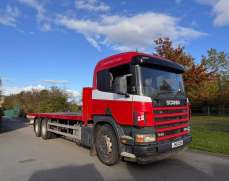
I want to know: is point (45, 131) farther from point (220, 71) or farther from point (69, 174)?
point (220, 71)

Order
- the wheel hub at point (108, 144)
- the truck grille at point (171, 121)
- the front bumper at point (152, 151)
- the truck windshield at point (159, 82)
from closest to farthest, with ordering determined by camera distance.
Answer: the front bumper at point (152, 151)
the truck grille at point (171, 121)
the truck windshield at point (159, 82)
the wheel hub at point (108, 144)

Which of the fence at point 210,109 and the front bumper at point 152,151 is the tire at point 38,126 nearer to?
the front bumper at point 152,151

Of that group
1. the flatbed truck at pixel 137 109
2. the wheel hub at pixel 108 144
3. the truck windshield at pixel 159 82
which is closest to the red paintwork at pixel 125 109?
the flatbed truck at pixel 137 109

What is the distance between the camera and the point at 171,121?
6352 millimetres

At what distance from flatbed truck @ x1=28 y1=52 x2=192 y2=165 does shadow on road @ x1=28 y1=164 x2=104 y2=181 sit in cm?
63

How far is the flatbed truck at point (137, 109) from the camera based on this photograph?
582cm

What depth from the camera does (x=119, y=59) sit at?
669 centimetres

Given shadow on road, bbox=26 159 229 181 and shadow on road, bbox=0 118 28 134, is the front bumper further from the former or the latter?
shadow on road, bbox=0 118 28 134

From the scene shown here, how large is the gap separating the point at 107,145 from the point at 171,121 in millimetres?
1850

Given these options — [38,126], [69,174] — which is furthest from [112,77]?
[38,126]

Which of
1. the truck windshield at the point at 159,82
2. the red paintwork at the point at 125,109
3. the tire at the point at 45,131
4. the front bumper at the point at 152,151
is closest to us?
the front bumper at the point at 152,151

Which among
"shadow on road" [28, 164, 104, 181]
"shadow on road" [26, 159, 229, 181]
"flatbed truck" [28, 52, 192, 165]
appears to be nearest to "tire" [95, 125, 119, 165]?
"flatbed truck" [28, 52, 192, 165]

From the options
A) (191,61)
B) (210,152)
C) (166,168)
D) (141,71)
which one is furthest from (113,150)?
(191,61)

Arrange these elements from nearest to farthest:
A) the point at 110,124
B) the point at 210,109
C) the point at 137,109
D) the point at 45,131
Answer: the point at 137,109
the point at 110,124
the point at 45,131
the point at 210,109
